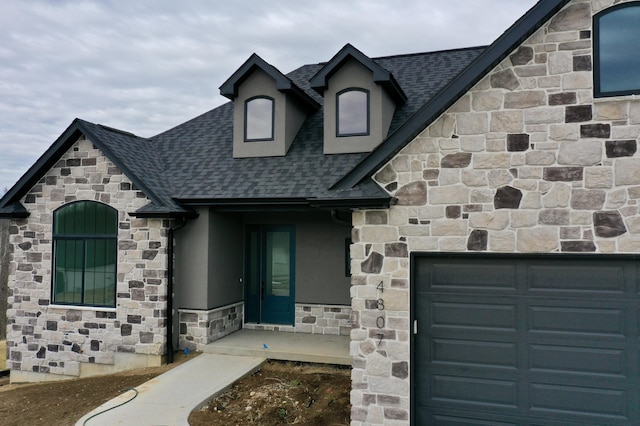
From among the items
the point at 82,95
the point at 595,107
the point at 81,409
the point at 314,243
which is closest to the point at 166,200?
the point at 314,243

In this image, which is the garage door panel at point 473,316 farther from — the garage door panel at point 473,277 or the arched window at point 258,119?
the arched window at point 258,119

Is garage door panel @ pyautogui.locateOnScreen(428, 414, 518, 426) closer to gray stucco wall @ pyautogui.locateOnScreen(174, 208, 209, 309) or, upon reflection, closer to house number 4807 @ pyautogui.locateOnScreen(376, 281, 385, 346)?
house number 4807 @ pyautogui.locateOnScreen(376, 281, 385, 346)

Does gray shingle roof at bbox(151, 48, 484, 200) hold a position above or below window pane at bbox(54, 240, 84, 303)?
above

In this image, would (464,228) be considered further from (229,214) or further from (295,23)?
(295,23)

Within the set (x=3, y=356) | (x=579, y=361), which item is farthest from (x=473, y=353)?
(x=3, y=356)

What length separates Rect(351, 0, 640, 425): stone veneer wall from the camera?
5211 mm

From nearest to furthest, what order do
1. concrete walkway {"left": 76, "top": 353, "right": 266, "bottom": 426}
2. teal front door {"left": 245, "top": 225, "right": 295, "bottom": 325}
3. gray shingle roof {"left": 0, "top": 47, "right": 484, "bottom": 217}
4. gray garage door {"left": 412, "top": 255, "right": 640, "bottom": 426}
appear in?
gray garage door {"left": 412, "top": 255, "right": 640, "bottom": 426} < concrete walkway {"left": 76, "top": 353, "right": 266, "bottom": 426} < gray shingle roof {"left": 0, "top": 47, "right": 484, "bottom": 217} < teal front door {"left": 245, "top": 225, "right": 295, "bottom": 325}

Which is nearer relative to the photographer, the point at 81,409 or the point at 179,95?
the point at 81,409

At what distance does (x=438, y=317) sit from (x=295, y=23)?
52.7 feet

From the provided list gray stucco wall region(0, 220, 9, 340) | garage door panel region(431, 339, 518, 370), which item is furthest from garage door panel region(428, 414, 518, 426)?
gray stucco wall region(0, 220, 9, 340)

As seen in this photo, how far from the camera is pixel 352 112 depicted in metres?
10.0

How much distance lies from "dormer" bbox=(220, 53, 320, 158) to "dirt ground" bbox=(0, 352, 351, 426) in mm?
5049

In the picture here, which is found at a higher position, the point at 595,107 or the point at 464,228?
the point at 595,107

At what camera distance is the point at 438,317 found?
229 inches
